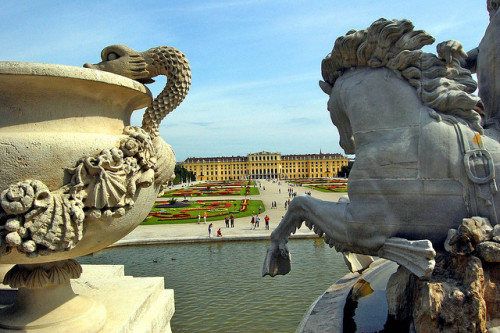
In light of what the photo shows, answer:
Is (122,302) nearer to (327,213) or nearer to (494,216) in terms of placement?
(327,213)

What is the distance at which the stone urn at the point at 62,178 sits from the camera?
8.39 ft

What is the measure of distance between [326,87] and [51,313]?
2.83 meters

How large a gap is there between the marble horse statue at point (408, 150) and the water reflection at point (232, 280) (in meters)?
3.25

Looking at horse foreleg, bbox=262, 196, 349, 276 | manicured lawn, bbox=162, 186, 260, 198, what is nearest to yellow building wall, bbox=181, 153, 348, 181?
manicured lawn, bbox=162, 186, 260, 198

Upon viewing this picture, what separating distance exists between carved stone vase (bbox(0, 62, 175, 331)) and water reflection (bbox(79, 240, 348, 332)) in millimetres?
3032

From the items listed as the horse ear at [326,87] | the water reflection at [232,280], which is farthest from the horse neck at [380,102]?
the water reflection at [232,280]

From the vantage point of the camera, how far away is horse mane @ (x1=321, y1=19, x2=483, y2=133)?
9.52 feet

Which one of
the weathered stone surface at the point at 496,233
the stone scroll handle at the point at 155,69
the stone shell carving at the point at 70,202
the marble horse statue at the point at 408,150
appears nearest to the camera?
the stone shell carving at the point at 70,202

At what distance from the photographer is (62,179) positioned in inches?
105

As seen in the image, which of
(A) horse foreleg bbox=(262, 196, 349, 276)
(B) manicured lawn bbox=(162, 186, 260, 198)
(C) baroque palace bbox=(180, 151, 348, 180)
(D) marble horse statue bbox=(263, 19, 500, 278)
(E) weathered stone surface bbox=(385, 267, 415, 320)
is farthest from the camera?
(C) baroque palace bbox=(180, 151, 348, 180)

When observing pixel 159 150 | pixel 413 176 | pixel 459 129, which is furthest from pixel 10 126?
pixel 459 129

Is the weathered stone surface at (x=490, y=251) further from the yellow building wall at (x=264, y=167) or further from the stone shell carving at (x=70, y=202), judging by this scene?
the yellow building wall at (x=264, y=167)

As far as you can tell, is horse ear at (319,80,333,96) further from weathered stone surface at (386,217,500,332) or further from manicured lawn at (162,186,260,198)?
manicured lawn at (162,186,260,198)

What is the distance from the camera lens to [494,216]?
2752 millimetres
